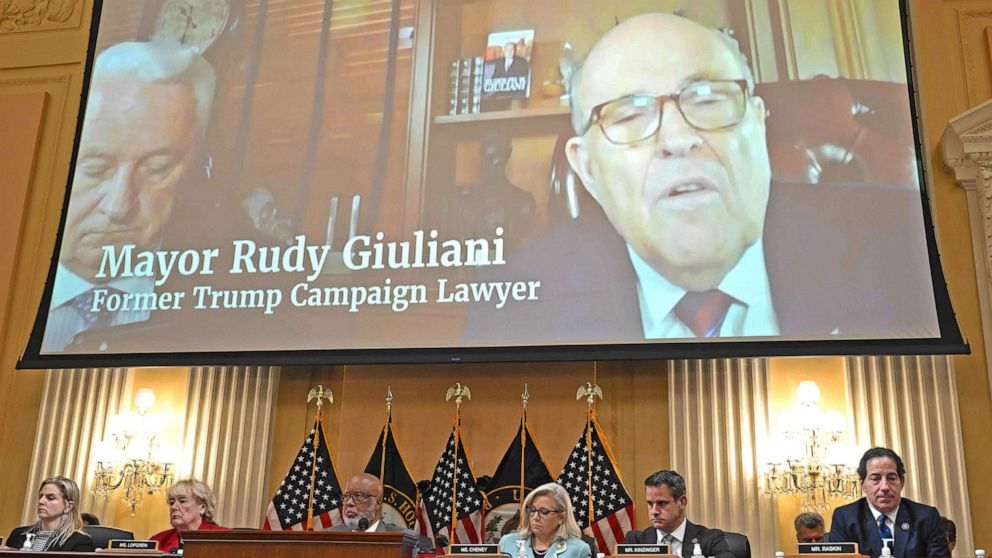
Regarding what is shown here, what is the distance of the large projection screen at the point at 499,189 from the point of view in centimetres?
645

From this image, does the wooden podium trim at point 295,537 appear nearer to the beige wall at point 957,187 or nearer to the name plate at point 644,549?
the name plate at point 644,549

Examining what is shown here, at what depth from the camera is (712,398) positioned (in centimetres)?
682

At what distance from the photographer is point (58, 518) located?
549 cm

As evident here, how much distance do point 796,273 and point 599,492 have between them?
1.85 m

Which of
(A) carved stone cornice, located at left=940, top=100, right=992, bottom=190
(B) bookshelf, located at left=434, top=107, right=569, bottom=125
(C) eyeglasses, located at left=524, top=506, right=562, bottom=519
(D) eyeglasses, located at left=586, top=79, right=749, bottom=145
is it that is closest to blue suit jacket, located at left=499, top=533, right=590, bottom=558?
(C) eyeglasses, located at left=524, top=506, right=562, bottom=519

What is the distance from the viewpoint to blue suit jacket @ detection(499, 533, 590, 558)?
468cm

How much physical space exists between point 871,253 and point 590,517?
2370mm

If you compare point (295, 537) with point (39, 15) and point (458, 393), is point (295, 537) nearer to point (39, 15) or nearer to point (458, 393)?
point (458, 393)

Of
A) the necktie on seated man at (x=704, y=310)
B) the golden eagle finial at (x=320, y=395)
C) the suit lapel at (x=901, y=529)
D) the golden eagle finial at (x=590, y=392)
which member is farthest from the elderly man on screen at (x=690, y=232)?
the suit lapel at (x=901, y=529)

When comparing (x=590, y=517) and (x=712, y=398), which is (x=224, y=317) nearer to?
(x=590, y=517)

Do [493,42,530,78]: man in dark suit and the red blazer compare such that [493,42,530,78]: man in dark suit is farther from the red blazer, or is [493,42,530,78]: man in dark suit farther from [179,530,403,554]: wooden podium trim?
[179,530,403,554]: wooden podium trim

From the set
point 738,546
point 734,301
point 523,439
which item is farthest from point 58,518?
point 734,301

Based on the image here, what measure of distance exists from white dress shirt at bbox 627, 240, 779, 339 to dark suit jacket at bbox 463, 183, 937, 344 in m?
0.05

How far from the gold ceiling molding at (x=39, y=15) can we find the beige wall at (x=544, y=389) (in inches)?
77.1
